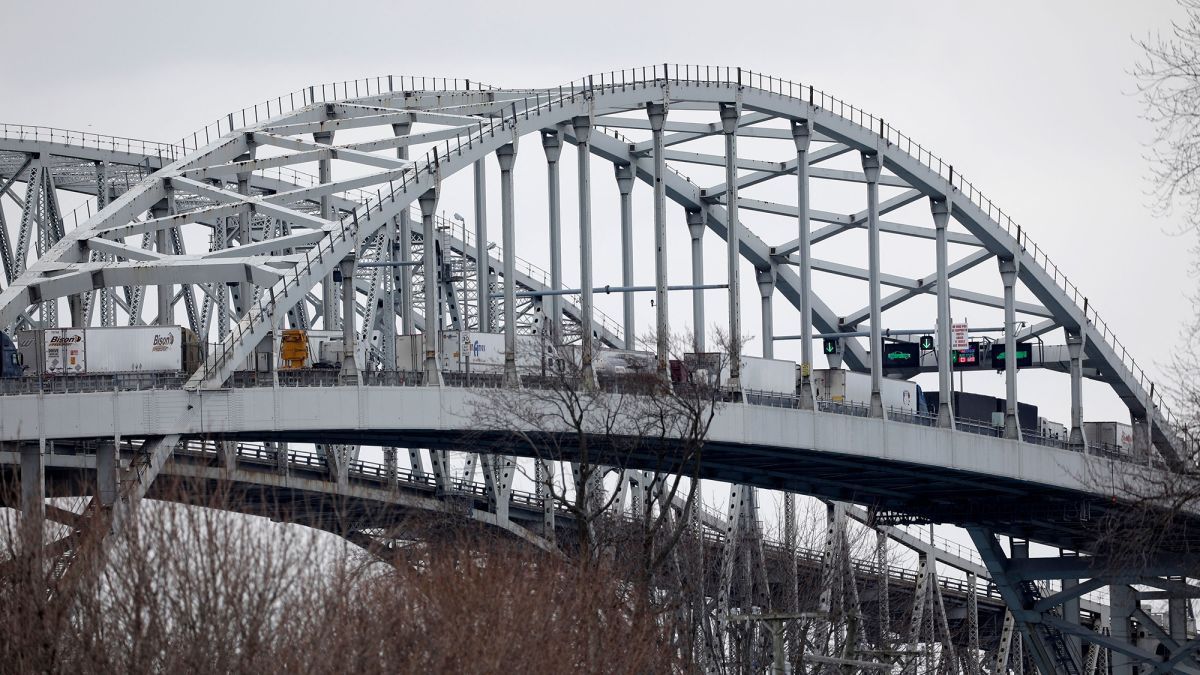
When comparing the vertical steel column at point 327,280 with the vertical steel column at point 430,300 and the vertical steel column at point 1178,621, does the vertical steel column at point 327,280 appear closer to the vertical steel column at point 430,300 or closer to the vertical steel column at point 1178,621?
the vertical steel column at point 430,300

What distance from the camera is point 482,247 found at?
84938 millimetres

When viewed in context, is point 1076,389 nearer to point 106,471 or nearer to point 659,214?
point 659,214

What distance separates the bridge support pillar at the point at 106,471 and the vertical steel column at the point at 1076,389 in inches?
1826

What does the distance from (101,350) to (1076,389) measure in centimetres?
4792

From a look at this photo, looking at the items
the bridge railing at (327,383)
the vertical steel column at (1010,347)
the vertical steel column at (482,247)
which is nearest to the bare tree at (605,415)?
the bridge railing at (327,383)

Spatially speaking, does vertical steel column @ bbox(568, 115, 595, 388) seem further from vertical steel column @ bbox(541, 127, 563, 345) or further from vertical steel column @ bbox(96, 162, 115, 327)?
vertical steel column @ bbox(96, 162, 115, 327)

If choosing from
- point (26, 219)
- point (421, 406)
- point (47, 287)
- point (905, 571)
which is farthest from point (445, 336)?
point (905, 571)

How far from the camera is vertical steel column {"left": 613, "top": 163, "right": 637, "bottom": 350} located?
88.3 meters

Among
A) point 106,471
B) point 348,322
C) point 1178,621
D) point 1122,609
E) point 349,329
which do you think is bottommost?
point 1178,621

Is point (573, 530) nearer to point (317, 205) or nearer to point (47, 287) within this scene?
point (317, 205)

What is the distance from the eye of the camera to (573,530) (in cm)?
9594

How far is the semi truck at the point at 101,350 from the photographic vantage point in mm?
68562

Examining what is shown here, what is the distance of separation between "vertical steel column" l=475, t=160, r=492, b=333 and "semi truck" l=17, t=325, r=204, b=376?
599 inches

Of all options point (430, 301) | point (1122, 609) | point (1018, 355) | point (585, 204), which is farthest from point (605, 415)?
point (1018, 355)
